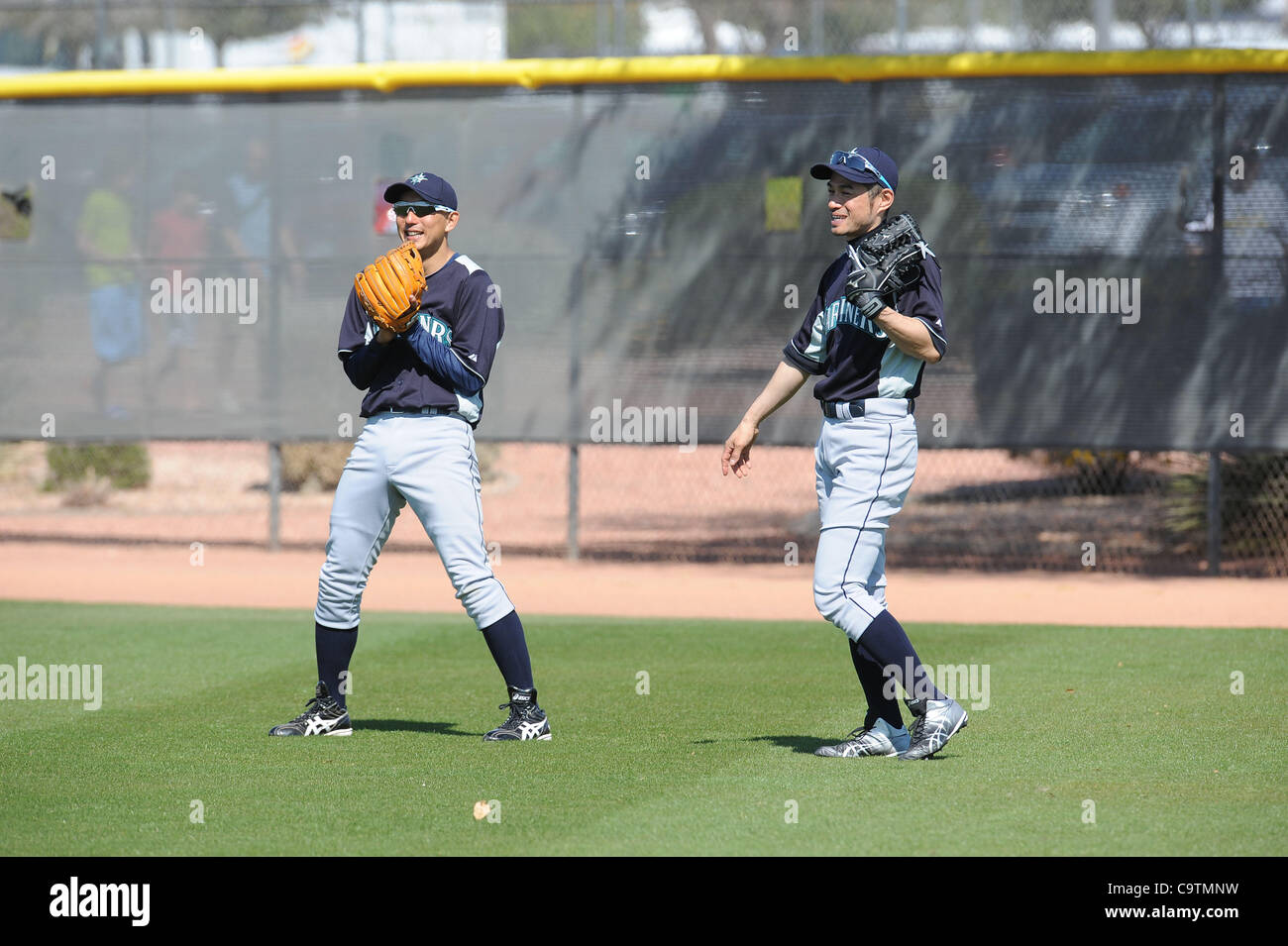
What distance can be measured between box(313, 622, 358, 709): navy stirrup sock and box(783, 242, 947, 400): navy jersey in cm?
199

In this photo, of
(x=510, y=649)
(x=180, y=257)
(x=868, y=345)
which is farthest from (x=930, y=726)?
(x=180, y=257)

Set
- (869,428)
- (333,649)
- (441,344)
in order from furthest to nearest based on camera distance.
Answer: (333,649)
(441,344)
(869,428)

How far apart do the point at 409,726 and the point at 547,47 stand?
10519 millimetres

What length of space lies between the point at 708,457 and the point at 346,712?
52.0 ft

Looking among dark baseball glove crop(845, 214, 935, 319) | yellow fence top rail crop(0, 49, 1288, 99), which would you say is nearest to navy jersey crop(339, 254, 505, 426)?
dark baseball glove crop(845, 214, 935, 319)

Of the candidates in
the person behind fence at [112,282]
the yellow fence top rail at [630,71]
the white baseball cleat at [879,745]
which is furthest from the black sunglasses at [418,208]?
the person behind fence at [112,282]

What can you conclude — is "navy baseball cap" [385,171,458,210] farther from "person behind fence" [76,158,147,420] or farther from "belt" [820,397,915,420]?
"person behind fence" [76,158,147,420]

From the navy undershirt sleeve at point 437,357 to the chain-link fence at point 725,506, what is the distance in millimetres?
6669

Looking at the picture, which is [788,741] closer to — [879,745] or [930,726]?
[879,745]

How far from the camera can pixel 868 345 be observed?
5.43 meters

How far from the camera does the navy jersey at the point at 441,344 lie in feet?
18.9

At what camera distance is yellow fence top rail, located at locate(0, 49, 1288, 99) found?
454 inches
